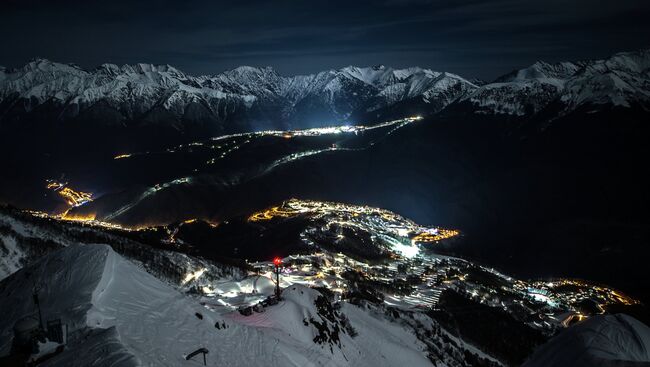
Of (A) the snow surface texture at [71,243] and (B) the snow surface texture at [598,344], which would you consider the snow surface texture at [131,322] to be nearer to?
(B) the snow surface texture at [598,344]

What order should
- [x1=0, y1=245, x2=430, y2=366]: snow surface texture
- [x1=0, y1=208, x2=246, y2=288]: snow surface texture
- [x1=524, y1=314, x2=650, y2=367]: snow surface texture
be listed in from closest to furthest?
1. [x1=0, y1=245, x2=430, y2=366]: snow surface texture
2. [x1=524, y1=314, x2=650, y2=367]: snow surface texture
3. [x1=0, y1=208, x2=246, y2=288]: snow surface texture

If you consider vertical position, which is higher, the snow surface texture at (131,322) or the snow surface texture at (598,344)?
the snow surface texture at (131,322)

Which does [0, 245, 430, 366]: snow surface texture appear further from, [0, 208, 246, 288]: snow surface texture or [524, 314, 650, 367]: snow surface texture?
[0, 208, 246, 288]: snow surface texture

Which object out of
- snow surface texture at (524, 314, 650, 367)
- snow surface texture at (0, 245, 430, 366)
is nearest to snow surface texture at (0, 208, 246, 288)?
snow surface texture at (0, 245, 430, 366)

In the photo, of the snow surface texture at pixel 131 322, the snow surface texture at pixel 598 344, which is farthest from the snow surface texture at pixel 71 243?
the snow surface texture at pixel 598 344

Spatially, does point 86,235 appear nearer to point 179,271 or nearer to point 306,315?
point 179,271

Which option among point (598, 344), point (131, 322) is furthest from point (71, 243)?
point (598, 344)

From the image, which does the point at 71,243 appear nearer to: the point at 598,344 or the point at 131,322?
the point at 131,322

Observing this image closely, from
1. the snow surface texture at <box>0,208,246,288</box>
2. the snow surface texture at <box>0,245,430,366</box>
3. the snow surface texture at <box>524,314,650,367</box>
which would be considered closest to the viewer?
the snow surface texture at <box>0,245,430,366</box>

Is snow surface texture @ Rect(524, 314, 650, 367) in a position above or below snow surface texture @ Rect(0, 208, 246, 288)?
above
